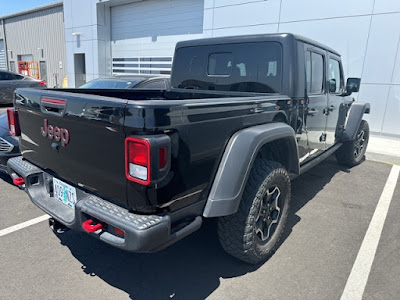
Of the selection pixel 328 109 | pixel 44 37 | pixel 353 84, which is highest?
pixel 44 37

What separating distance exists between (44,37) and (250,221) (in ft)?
80.5

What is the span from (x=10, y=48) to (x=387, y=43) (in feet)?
96.2

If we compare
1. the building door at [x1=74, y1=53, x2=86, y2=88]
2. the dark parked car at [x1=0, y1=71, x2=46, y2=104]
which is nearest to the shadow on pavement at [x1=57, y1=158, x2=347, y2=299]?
the dark parked car at [x1=0, y1=71, x2=46, y2=104]

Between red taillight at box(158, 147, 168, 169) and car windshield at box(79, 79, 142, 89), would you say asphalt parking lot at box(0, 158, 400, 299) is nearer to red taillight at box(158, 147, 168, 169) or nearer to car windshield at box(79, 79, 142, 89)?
red taillight at box(158, 147, 168, 169)

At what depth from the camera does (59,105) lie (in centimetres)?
210

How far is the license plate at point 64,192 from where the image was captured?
2.23 m

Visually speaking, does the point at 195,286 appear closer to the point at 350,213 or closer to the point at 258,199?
the point at 258,199

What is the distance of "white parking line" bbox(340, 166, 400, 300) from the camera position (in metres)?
2.37

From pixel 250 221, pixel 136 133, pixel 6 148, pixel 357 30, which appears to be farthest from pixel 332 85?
pixel 357 30

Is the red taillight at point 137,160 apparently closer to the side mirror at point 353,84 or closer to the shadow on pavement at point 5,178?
the shadow on pavement at point 5,178

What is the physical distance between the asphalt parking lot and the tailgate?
85 centimetres

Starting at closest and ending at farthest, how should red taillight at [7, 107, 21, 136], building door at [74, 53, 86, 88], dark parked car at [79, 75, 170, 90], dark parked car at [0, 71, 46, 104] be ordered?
red taillight at [7, 107, 21, 136] < dark parked car at [79, 75, 170, 90] < dark parked car at [0, 71, 46, 104] < building door at [74, 53, 86, 88]

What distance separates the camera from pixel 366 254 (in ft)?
9.44

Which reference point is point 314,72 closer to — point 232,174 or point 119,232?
point 232,174
